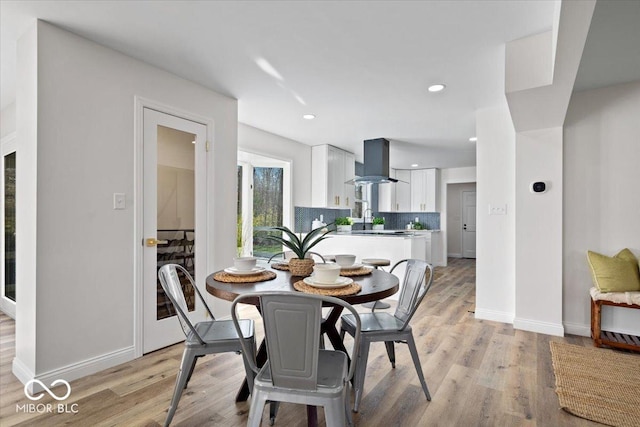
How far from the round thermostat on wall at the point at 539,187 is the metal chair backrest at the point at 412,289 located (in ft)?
6.19

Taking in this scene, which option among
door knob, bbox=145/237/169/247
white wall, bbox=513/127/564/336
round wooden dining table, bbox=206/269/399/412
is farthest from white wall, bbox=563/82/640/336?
door knob, bbox=145/237/169/247

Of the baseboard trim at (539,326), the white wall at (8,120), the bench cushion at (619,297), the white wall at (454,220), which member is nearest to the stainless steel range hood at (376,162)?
the baseboard trim at (539,326)

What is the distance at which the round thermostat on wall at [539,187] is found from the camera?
131 inches

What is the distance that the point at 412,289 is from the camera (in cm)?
217

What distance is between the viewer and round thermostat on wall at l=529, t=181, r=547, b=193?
332cm

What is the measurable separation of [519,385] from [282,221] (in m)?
3.89

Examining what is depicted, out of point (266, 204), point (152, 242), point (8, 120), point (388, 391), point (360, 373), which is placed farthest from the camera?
point (266, 204)

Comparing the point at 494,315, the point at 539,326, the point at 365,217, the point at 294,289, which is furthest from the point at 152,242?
the point at 365,217

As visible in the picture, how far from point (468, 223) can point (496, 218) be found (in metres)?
5.82

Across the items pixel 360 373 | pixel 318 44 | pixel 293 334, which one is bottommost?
pixel 360 373

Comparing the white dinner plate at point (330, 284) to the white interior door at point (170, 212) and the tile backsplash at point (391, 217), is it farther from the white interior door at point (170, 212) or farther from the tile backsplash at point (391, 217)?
the tile backsplash at point (391, 217)

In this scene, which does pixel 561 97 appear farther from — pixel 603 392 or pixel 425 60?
pixel 603 392

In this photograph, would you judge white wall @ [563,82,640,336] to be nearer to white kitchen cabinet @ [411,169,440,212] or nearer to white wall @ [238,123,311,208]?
white wall @ [238,123,311,208]

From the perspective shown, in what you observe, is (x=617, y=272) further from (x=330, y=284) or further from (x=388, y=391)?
(x=330, y=284)
